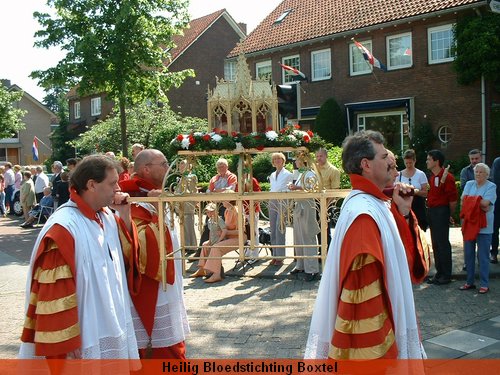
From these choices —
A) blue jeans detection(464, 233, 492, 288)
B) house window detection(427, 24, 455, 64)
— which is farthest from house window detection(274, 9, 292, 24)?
blue jeans detection(464, 233, 492, 288)

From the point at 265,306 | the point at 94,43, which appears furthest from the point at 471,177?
the point at 94,43

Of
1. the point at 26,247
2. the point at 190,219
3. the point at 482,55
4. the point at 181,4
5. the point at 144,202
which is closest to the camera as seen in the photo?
the point at 144,202

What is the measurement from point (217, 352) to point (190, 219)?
4.93m

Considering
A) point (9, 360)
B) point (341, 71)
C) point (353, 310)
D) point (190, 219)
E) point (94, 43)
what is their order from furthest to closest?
point (341, 71) → point (94, 43) → point (190, 219) → point (9, 360) → point (353, 310)

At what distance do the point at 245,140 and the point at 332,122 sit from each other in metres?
18.7

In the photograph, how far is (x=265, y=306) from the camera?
23.9ft

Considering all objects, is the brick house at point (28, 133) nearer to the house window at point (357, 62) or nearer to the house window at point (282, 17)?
the house window at point (282, 17)

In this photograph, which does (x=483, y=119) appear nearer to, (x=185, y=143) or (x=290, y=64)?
(x=290, y=64)

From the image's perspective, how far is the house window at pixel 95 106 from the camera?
140 feet

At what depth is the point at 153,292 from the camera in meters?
4.14

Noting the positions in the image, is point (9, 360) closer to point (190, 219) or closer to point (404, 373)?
point (404, 373)

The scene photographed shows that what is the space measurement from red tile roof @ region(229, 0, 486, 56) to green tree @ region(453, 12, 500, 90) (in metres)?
0.74

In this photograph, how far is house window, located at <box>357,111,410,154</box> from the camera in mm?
22864

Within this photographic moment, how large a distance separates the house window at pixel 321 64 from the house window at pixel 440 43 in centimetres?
490
